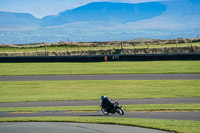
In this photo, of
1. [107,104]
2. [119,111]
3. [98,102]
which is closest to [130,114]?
[119,111]

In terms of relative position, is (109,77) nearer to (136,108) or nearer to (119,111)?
(136,108)

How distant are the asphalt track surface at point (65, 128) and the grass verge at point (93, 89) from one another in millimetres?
10439

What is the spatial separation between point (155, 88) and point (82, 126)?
15.7 meters

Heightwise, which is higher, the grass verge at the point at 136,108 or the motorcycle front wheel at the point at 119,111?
the motorcycle front wheel at the point at 119,111

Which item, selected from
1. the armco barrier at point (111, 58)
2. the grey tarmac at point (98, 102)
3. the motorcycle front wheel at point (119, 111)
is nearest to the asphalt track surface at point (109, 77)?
the grey tarmac at point (98, 102)

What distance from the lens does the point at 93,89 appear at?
3428 cm

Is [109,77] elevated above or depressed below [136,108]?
above

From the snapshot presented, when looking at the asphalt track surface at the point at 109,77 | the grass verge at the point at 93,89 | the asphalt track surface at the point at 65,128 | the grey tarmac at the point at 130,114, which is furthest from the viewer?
the asphalt track surface at the point at 109,77

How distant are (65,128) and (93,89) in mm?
16350

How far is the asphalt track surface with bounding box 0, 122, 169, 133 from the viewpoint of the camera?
1726cm

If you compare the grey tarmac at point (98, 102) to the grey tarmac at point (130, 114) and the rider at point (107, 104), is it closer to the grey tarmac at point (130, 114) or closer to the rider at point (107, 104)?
the grey tarmac at point (130, 114)

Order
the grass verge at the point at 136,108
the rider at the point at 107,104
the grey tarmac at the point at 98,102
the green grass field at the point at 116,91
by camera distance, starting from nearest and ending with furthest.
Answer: the green grass field at the point at 116,91 < the rider at the point at 107,104 < the grass verge at the point at 136,108 < the grey tarmac at the point at 98,102

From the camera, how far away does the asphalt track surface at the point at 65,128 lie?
17264 mm

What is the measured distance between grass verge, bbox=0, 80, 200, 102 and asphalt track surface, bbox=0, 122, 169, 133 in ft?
34.2
